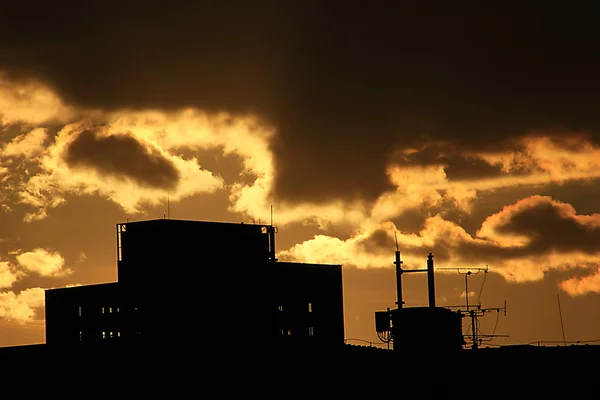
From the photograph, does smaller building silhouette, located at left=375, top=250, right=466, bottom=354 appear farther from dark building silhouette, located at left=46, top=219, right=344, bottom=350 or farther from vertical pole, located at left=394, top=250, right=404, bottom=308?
dark building silhouette, located at left=46, top=219, right=344, bottom=350

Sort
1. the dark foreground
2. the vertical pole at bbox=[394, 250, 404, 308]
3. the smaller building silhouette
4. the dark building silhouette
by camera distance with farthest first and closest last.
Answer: the dark building silhouette
the vertical pole at bbox=[394, 250, 404, 308]
the smaller building silhouette
the dark foreground

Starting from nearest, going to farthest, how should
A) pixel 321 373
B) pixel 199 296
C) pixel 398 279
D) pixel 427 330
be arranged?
pixel 321 373 < pixel 427 330 < pixel 398 279 < pixel 199 296

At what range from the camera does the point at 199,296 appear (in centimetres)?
15562

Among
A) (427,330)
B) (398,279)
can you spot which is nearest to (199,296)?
(398,279)

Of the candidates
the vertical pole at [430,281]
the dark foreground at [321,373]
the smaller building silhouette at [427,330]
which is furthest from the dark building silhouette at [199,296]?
the dark foreground at [321,373]

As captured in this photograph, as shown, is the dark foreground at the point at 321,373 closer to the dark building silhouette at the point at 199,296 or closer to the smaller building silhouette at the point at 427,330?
the smaller building silhouette at the point at 427,330


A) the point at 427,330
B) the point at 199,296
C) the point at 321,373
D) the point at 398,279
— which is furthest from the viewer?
the point at 199,296

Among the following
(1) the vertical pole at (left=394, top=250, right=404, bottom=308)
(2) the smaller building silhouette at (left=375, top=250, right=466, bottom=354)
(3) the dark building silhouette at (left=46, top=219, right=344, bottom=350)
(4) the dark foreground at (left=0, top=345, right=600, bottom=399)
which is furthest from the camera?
(3) the dark building silhouette at (left=46, top=219, right=344, bottom=350)

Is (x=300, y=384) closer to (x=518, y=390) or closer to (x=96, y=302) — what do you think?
(x=518, y=390)

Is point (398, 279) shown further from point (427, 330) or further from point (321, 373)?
point (321, 373)

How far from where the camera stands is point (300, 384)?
66250mm

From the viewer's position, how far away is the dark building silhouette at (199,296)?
152 m

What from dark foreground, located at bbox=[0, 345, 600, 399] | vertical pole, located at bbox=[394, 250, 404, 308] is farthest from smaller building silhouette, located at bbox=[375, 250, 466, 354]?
vertical pole, located at bbox=[394, 250, 404, 308]

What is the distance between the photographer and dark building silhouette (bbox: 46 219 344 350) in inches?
5994
